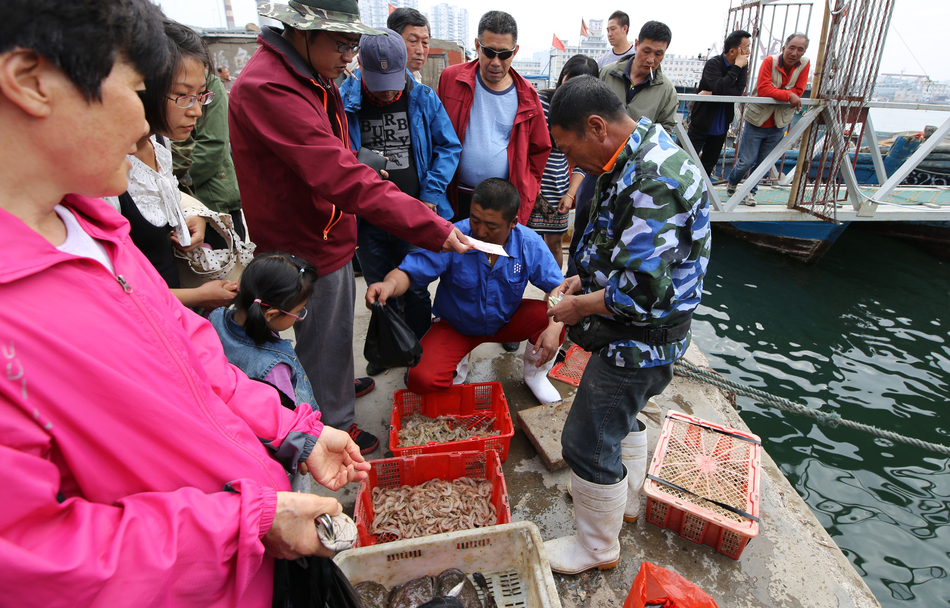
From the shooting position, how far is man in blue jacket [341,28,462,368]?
134 inches

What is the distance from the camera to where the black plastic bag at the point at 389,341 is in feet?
8.90

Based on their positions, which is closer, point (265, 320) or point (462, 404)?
point (265, 320)

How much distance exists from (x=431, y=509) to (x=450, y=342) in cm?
115

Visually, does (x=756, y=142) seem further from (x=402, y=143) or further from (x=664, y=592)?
(x=664, y=592)

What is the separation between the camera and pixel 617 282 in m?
1.87

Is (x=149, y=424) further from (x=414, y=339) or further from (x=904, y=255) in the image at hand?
(x=904, y=255)

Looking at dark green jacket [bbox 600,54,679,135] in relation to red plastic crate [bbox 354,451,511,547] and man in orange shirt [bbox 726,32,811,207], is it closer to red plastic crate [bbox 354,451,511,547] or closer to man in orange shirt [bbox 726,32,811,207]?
man in orange shirt [bbox 726,32,811,207]

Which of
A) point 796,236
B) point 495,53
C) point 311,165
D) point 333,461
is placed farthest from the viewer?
point 796,236

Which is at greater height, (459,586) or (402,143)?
(402,143)

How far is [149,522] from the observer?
868 mm

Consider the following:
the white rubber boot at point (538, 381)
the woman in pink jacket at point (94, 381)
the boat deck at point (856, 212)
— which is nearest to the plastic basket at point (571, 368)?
the white rubber boot at point (538, 381)

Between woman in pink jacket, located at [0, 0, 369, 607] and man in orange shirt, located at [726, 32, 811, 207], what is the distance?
8.01 metres

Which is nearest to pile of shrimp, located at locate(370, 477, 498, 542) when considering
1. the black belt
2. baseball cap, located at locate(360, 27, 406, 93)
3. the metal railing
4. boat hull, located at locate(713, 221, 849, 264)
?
the black belt

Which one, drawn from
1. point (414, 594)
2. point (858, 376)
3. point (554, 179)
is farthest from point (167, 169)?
point (858, 376)
